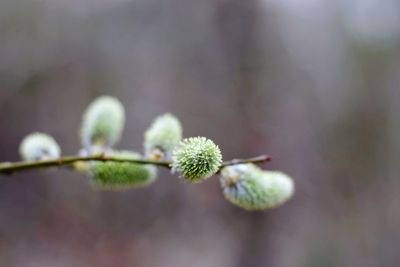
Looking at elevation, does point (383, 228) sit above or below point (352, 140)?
below

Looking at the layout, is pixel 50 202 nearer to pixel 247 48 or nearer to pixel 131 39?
pixel 131 39

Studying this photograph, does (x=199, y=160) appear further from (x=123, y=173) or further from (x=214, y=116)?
(x=214, y=116)

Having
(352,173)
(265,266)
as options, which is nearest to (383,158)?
(352,173)

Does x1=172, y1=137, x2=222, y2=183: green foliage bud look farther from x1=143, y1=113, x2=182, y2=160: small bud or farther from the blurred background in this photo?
the blurred background

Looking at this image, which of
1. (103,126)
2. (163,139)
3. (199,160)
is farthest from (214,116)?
(199,160)

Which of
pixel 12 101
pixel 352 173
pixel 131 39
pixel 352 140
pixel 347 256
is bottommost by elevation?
pixel 347 256

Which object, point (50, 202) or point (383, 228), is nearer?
point (383, 228)

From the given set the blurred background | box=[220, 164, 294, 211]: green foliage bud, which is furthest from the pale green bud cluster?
the blurred background
